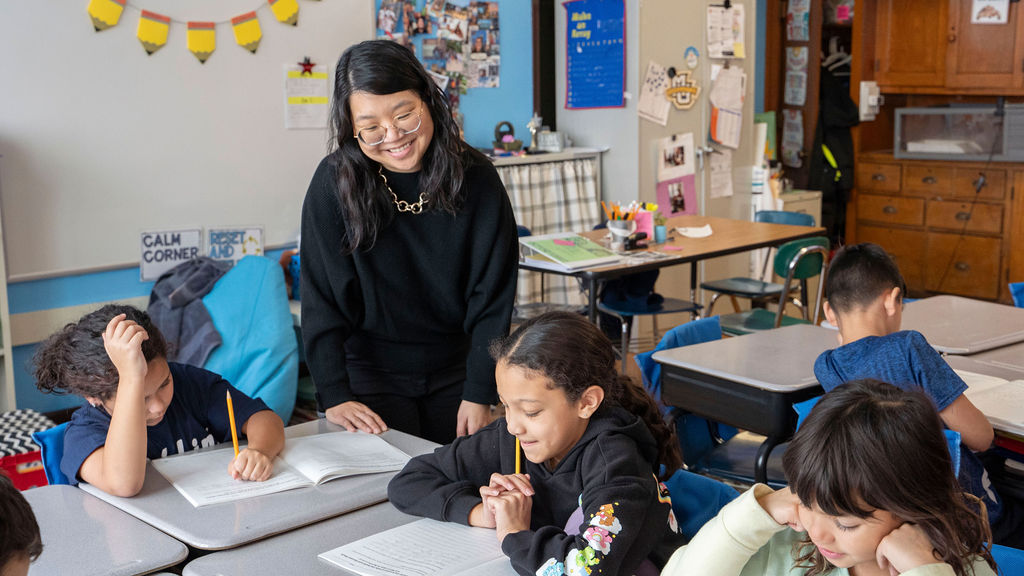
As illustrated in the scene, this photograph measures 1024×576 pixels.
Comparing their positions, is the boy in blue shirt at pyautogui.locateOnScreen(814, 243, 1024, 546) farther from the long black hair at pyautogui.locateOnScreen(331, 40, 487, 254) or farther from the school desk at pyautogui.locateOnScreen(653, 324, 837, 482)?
the long black hair at pyautogui.locateOnScreen(331, 40, 487, 254)

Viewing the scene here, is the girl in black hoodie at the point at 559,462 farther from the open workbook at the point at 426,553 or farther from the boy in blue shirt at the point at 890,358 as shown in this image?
the boy in blue shirt at the point at 890,358

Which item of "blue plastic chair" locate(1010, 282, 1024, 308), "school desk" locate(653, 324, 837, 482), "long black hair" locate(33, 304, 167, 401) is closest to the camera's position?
"long black hair" locate(33, 304, 167, 401)

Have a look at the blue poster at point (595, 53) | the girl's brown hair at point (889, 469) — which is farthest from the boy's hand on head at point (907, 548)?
the blue poster at point (595, 53)

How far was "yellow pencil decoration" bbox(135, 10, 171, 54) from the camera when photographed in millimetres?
3770

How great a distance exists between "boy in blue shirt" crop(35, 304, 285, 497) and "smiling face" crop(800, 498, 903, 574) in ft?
3.12

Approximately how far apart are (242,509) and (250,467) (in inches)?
5.3

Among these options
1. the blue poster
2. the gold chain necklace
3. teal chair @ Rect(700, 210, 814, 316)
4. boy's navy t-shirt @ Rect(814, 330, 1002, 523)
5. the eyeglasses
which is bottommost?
teal chair @ Rect(700, 210, 814, 316)

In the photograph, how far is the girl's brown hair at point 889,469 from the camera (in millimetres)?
1143

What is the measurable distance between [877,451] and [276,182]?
3.48 meters

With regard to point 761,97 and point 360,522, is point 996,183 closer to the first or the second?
point 761,97

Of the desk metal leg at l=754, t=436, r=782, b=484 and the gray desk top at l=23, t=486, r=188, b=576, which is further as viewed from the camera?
the desk metal leg at l=754, t=436, r=782, b=484

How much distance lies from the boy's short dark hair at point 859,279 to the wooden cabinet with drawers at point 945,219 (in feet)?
14.1

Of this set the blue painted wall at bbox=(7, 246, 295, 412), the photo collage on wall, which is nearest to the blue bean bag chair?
the blue painted wall at bbox=(7, 246, 295, 412)

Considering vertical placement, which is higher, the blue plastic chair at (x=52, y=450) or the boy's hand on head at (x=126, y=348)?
the boy's hand on head at (x=126, y=348)
